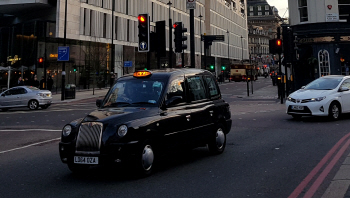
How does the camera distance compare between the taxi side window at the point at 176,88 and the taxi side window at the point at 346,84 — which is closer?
the taxi side window at the point at 176,88

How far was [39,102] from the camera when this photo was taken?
2417 cm

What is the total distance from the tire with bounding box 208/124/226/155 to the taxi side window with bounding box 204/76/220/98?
0.73m

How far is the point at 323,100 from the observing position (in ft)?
43.7

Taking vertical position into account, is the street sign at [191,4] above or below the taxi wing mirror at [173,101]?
above

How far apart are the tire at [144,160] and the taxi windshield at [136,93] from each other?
92 centimetres

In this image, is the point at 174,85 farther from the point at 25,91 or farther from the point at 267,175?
the point at 25,91

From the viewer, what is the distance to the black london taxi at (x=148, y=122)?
5789mm

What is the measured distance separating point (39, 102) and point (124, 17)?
103 ft

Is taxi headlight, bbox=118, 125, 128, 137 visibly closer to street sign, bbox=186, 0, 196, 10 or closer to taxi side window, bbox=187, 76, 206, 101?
taxi side window, bbox=187, 76, 206, 101

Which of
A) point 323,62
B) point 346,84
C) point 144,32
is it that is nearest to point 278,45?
point 346,84

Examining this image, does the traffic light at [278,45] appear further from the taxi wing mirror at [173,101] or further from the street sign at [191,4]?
the taxi wing mirror at [173,101]

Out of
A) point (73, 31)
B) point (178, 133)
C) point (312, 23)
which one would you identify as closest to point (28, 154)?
point (178, 133)

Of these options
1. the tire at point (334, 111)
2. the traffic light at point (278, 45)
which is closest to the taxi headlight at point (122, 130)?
the tire at point (334, 111)

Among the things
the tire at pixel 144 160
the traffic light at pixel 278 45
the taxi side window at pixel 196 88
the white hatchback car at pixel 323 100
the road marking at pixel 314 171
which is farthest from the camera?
the traffic light at pixel 278 45
